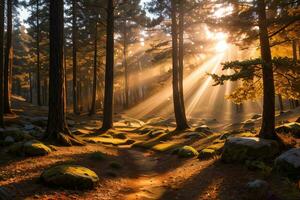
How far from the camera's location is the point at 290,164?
953 centimetres

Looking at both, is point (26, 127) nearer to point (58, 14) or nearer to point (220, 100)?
point (58, 14)

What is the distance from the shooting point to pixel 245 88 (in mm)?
14711

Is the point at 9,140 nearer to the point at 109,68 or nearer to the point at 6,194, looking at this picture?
the point at 6,194

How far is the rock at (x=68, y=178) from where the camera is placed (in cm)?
845

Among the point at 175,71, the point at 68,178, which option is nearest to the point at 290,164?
the point at 68,178

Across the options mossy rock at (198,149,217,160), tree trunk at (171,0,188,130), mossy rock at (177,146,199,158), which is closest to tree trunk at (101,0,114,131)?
tree trunk at (171,0,188,130)

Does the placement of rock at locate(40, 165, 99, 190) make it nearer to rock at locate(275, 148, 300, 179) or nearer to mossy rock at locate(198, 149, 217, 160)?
rock at locate(275, 148, 300, 179)

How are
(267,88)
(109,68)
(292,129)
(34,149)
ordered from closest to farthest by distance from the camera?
(34,149)
(267,88)
(292,129)
(109,68)

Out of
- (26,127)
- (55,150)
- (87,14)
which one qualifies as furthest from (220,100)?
(55,150)

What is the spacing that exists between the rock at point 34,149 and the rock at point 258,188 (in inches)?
268

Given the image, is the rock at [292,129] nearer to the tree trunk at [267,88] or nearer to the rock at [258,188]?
the tree trunk at [267,88]

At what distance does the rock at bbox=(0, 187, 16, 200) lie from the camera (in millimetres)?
7109

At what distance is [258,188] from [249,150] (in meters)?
2.85

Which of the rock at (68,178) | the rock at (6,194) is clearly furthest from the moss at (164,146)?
the rock at (6,194)
